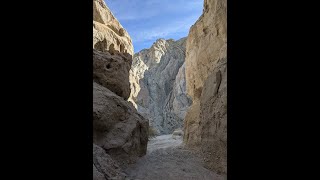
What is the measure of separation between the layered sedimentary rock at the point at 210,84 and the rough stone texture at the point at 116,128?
232 cm

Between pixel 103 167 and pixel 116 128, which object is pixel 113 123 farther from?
pixel 103 167

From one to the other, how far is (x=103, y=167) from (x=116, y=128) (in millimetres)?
1827

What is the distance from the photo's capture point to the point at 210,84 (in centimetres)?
868

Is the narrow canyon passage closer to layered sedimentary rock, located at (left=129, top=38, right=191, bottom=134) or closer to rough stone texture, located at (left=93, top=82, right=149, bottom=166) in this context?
rough stone texture, located at (left=93, top=82, right=149, bottom=166)

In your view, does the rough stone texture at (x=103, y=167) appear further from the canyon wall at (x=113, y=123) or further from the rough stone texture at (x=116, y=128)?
Result: the rough stone texture at (x=116, y=128)

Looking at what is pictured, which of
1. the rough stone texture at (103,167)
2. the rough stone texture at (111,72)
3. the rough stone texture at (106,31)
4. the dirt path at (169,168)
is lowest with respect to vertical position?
the dirt path at (169,168)

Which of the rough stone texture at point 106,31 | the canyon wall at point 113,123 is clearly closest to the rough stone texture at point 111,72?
the canyon wall at point 113,123

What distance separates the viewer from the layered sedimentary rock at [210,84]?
288 inches

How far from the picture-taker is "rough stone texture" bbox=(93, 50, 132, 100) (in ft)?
28.1
